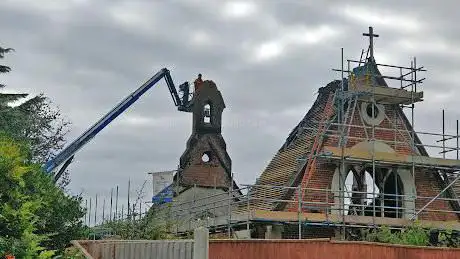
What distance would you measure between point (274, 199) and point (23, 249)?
14540 mm

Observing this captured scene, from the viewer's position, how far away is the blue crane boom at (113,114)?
4166cm

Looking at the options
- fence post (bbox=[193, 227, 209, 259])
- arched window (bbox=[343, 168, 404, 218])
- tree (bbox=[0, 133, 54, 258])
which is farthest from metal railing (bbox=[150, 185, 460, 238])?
fence post (bbox=[193, 227, 209, 259])

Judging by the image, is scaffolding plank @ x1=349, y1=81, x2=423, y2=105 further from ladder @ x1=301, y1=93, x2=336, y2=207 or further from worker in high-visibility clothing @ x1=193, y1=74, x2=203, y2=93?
worker in high-visibility clothing @ x1=193, y1=74, x2=203, y2=93

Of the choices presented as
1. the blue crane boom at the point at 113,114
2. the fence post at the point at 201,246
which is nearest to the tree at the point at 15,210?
the fence post at the point at 201,246

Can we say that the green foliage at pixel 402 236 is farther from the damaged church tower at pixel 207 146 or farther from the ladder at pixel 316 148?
the damaged church tower at pixel 207 146

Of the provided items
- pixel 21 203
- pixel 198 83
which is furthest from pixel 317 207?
pixel 198 83

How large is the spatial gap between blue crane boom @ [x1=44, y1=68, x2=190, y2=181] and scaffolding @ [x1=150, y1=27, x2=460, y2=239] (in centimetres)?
1407

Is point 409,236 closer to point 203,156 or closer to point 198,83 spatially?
point 203,156

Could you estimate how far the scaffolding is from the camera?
83.7 feet

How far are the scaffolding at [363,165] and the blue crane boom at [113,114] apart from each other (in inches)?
554

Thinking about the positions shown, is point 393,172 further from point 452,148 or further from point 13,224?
point 13,224

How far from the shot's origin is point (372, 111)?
28203mm

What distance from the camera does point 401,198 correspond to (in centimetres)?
2748

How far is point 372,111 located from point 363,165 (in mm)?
2228
